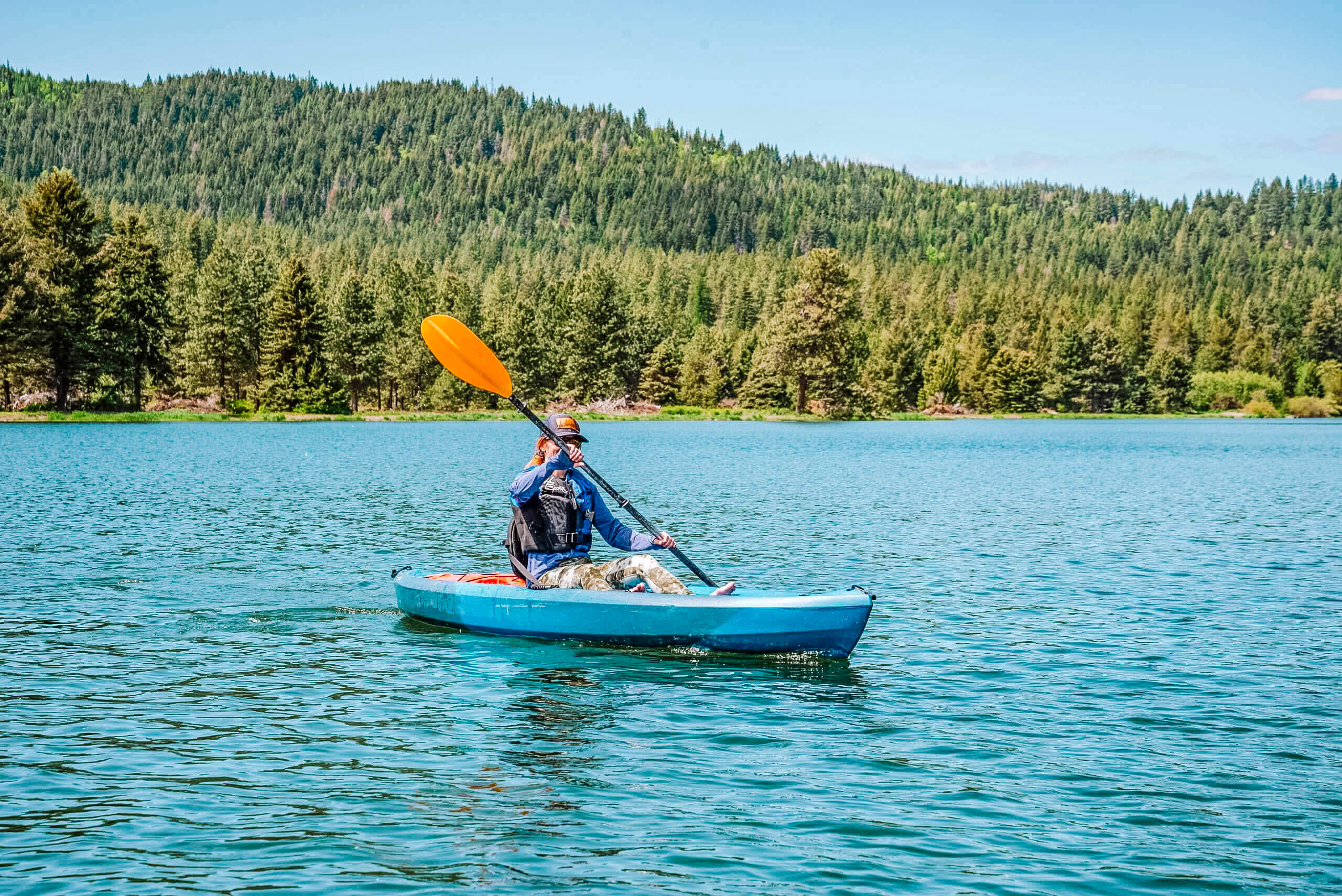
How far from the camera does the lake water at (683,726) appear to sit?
7.65 meters

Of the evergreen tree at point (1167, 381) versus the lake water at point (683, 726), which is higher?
the evergreen tree at point (1167, 381)

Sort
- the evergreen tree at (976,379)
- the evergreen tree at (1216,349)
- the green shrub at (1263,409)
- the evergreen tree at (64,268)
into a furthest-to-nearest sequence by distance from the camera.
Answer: the evergreen tree at (1216,349)
the green shrub at (1263,409)
the evergreen tree at (976,379)
the evergreen tree at (64,268)

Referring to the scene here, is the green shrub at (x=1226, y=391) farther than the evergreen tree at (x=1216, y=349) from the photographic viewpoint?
No

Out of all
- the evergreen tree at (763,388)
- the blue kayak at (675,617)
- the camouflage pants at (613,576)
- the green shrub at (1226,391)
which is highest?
the green shrub at (1226,391)

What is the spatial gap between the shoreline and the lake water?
175ft

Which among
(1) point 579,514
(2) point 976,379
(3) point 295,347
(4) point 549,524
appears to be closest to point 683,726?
(1) point 579,514

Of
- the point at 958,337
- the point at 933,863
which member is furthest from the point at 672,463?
the point at 958,337

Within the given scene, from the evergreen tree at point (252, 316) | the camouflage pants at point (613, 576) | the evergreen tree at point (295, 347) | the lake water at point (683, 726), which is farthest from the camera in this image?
the evergreen tree at point (252, 316)

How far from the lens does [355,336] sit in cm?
9438

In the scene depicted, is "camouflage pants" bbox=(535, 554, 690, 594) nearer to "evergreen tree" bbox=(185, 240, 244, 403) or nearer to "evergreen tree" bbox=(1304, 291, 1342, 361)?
"evergreen tree" bbox=(185, 240, 244, 403)

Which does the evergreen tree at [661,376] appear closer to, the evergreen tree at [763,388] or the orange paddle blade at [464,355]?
the evergreen tree at [763,388]

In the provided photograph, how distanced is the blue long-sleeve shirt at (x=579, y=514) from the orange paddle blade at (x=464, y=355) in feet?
10.5

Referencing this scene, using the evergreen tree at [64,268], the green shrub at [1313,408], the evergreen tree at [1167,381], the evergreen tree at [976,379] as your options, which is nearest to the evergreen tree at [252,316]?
the evergreen tree at [64,268]

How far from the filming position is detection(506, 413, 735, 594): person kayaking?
13633 mm
